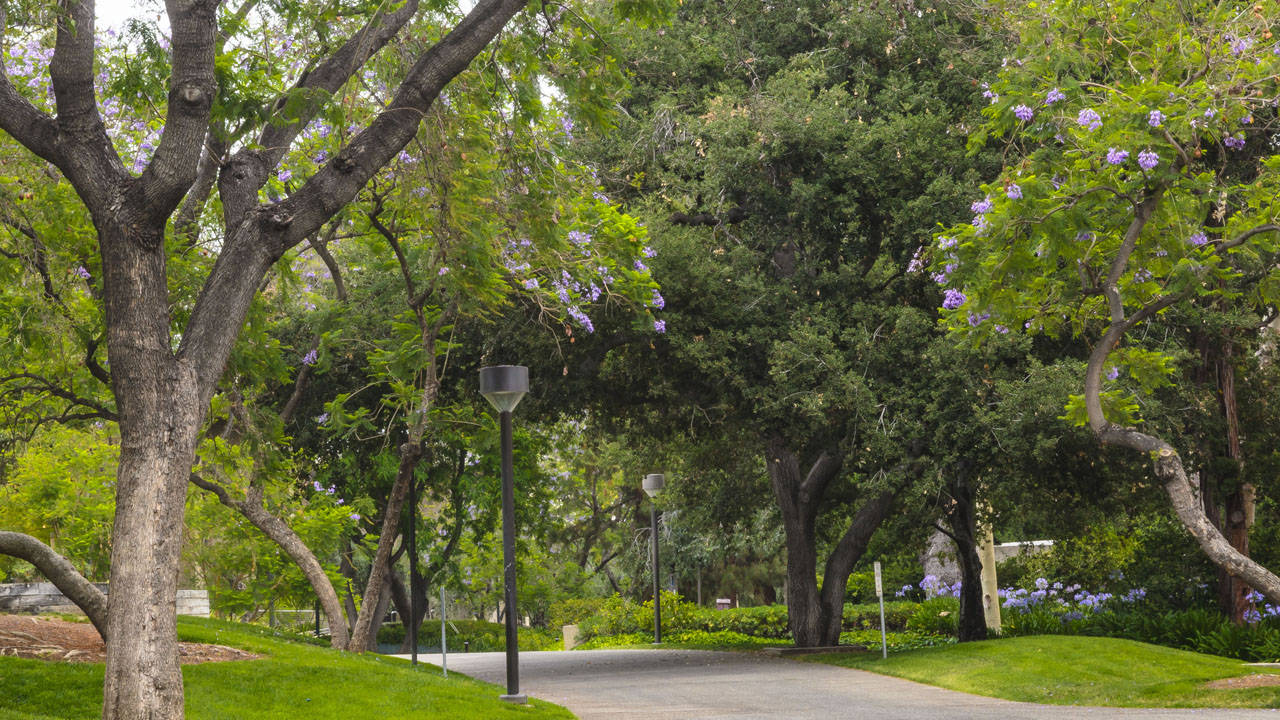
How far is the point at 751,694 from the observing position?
44.7ft

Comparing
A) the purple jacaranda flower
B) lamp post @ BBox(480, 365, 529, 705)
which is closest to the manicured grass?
lamp post @ BBox(480, 365, 529, 705)

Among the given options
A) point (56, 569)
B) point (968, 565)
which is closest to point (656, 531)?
point (968, 565)

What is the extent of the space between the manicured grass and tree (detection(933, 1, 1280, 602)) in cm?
160

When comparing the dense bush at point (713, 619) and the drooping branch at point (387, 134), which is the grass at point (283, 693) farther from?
the dense bush at point (713, 619)

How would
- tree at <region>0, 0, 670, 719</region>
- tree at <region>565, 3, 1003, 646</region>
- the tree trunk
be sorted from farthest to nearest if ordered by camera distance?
tree at <region>565, 3, 1003, 646</region>, the tree trunk, tree at <region>0, 0, 670, 719</region>

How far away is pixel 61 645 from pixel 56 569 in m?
2.91

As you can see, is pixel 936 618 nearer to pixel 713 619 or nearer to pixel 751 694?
pixel 713 619

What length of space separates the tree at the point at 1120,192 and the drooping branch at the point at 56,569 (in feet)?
29.5

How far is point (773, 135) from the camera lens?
54.4 ft

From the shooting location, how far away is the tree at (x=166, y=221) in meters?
7.71

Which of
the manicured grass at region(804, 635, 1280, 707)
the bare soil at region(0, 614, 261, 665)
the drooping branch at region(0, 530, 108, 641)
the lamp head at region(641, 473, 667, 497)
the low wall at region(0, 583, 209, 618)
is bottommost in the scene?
the manicured grass at region(804, 635, 1280, 707)

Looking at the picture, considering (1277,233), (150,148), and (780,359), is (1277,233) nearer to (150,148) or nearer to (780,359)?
(780,359)

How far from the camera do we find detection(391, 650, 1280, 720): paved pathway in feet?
37.3

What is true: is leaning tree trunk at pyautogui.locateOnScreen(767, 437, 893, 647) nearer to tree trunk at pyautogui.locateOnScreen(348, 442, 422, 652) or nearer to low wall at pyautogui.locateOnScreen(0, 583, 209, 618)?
tree trunk at pyautogui.locateOnScreen(348, 442, 422, 652)
